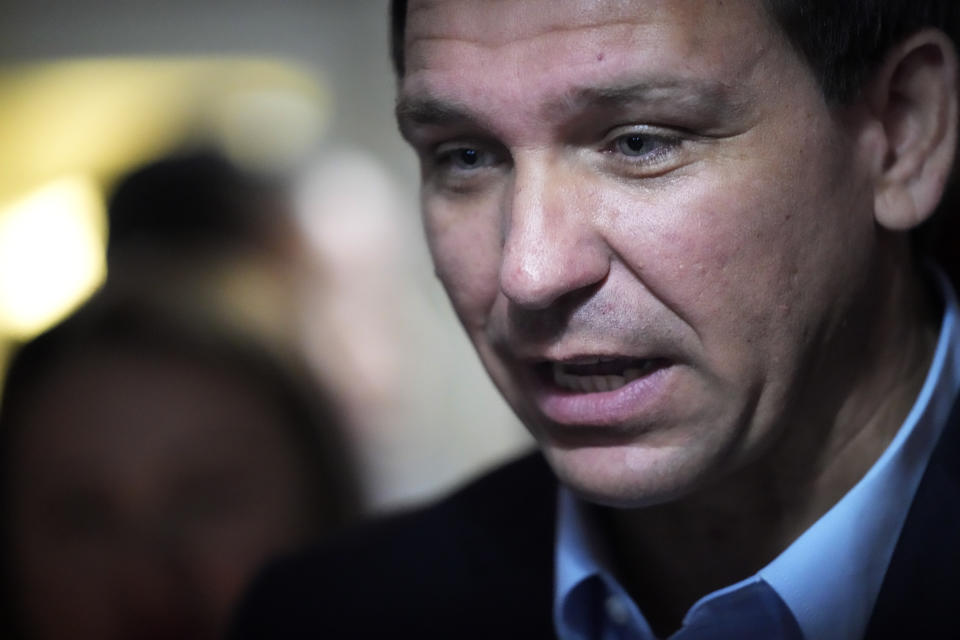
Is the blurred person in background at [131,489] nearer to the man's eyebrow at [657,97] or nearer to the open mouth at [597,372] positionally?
the open mouth at [597,372]

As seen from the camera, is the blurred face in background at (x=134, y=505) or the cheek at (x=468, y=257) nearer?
the cheek at (x=468, y=257)

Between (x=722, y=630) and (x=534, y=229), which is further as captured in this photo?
(x=722, y=630)

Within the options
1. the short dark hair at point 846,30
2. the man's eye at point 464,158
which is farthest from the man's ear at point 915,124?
the man's eye at point 464,158

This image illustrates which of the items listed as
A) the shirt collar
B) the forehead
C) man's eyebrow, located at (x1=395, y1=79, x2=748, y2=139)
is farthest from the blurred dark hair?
the shirt collar

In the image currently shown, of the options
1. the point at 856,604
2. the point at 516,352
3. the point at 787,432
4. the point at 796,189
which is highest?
the point at 796,189

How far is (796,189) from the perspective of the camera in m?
1.23

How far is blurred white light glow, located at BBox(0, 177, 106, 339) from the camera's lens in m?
2.50

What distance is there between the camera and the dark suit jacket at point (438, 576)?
1.59m

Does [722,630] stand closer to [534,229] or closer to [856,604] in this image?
[856,604]

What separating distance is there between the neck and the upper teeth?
0.67ft

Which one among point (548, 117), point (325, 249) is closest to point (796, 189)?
point (548, 117)

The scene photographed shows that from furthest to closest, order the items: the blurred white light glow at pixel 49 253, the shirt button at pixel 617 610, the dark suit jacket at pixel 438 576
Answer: the blurred white light glow at pixel 49 253 → the dark suit jacket at pixel 438 576 → the shirt button at pixel 617 610

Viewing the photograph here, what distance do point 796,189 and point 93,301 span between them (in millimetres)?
1757

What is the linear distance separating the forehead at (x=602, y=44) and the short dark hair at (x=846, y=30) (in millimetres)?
25
